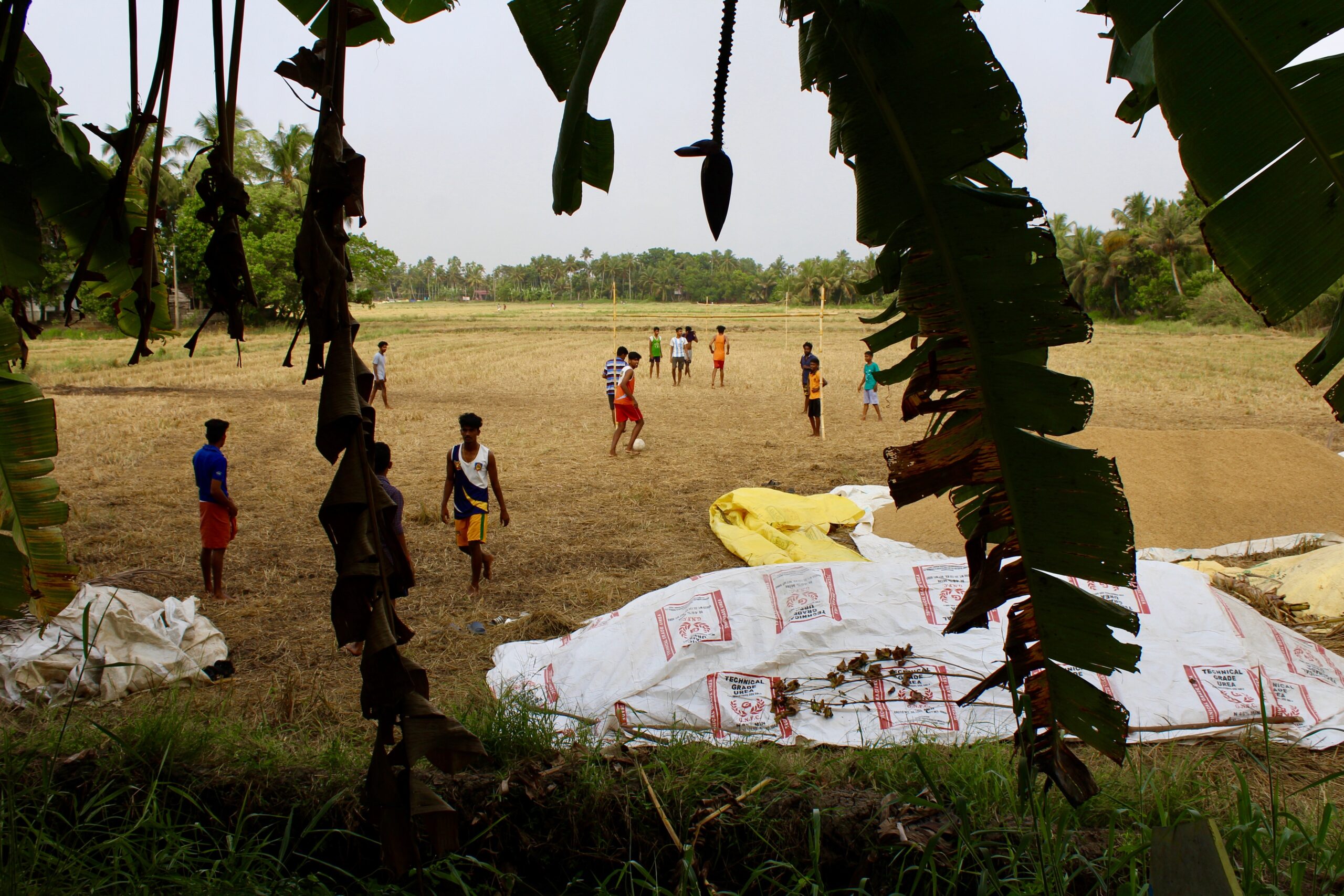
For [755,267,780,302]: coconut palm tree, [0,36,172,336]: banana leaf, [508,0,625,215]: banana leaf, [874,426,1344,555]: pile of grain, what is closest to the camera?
[508,0,625,215]: banana leaf

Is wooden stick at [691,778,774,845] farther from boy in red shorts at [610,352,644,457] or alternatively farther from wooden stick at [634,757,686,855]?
boy in red shorts at [610,352,644,457]

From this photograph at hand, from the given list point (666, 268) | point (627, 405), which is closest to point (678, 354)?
point (627, 405)

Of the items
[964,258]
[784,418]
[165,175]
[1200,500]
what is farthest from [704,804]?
[784,418]

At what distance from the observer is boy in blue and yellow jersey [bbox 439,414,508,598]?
5926 mm

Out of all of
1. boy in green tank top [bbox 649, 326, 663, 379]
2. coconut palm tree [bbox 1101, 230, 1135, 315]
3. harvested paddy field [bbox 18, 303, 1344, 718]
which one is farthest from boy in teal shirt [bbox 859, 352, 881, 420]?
coconut palm tree [bbox 1101, 230, 1135, 315]

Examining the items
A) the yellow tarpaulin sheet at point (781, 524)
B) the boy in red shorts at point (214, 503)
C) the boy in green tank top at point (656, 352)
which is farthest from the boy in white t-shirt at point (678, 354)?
the boy in red shorts at point (214, 503)

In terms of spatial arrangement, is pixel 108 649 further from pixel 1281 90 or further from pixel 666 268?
pixel 666 268

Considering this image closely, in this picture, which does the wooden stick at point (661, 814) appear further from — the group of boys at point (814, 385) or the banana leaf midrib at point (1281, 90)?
the group of boys at point (814, 385)

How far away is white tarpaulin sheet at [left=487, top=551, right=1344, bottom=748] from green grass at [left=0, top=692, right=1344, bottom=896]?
0.79 meters

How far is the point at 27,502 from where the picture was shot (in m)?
2.97

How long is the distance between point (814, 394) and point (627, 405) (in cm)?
Result: 291

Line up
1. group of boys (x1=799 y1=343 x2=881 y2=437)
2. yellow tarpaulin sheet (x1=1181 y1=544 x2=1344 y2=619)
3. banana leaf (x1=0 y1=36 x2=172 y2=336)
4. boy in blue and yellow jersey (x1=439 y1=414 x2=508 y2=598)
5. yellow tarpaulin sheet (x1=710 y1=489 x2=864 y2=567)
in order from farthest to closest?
group of boys (x1=799 y1=343 x2=881 y2=437) → yellow tarpaulin sheet (x1=710 y1=489 x2=864 y2=567) → boy in blue and yellow jersey (x1=439 y1=414 x2=508 y2=598) → yellow tarpaulin sheet (x1=1181 y1=544 x2=1344 y2=619) → banana leaf (x1=0 y1=36 x2=172 y2=336)

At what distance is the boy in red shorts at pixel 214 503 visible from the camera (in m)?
5.41

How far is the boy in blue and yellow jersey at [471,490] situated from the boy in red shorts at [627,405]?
4.57 metres
